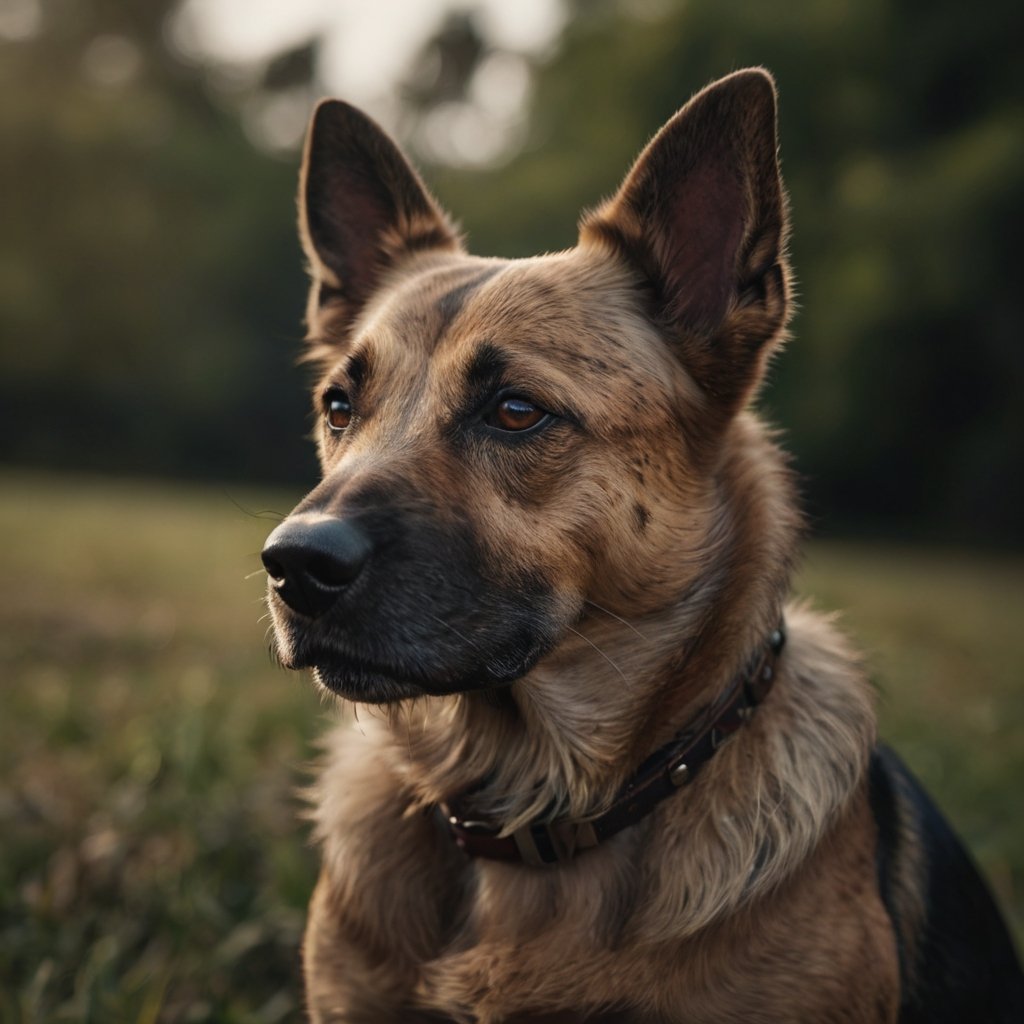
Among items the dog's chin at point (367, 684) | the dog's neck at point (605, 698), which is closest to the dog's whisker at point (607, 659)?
the dog's neck at point (605, 698)

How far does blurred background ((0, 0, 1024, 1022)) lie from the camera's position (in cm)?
407

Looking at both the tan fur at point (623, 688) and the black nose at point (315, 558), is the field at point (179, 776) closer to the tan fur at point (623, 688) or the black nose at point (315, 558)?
the tan fur at point (623, 688)

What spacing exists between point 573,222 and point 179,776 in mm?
23244

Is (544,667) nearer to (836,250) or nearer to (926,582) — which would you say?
(926,582)

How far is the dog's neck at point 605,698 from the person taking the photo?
2914 millimetres

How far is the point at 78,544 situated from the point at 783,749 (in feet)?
38.1

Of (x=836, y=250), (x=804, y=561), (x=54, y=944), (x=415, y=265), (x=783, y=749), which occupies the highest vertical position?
(x=415, y=265)

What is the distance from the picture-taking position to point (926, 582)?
15.9 m

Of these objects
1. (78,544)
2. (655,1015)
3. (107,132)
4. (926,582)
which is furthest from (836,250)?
(107,132)

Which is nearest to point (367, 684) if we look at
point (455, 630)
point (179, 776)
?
point (455, 630)

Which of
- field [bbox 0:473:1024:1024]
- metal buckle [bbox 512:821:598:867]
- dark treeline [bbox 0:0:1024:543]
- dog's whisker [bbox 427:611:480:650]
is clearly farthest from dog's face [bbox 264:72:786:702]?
dark treeline [bbox 0:0:1024:543]

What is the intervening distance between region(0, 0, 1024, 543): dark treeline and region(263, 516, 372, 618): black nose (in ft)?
31.4

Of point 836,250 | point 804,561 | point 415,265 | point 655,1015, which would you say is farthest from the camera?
point 836,250

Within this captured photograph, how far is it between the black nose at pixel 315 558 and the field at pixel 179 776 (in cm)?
81
